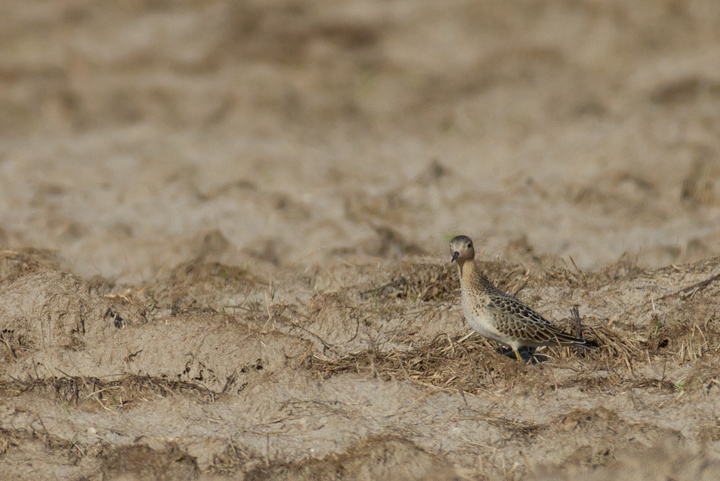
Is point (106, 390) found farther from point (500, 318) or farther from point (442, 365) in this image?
point (500, 318)

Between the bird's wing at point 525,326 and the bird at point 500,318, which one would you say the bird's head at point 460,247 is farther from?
the bird's wing at point 525,326

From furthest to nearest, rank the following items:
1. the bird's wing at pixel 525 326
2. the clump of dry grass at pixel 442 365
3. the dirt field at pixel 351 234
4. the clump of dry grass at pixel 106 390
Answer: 1. the clump of dry grass at pixel 442 365
2. the clump of dry grass at pixel 106 390
3. the bird's wing at pixel 525 326
4. the dirt field at pixel 351 234

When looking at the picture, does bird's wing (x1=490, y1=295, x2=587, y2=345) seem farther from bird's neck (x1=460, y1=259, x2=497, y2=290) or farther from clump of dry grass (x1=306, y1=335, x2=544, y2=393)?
clump of dry grass (x1=306, y1=335, x2=544, y2=393)

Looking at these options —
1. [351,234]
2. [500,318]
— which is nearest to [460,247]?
[500,318]

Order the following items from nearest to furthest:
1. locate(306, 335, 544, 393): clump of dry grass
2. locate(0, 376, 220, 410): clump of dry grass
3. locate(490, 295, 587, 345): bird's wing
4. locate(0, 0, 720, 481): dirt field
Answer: locate(0, 0, 720, 481): dirt field → locate(490, 295, 587, 345): bird's wing → locate(0, 376, 220, 410): clump of dry grass → locate(306, 335, 544, 393): clump of dry grass

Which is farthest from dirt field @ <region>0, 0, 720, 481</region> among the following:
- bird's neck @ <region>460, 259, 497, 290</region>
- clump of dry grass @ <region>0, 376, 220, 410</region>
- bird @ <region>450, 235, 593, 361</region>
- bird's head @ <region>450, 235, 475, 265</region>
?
bird's head @ <region>450, 235, 475, 265</region>

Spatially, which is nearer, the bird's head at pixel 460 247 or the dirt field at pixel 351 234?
the dirt field at pixel 351 234

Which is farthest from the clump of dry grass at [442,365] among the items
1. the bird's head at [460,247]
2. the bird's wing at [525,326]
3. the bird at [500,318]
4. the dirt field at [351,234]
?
the bird's head at [460,247]
